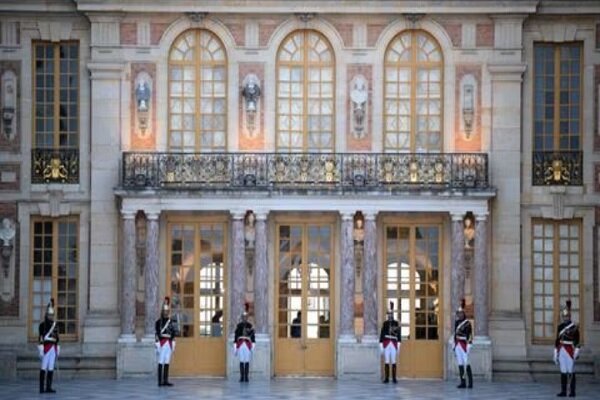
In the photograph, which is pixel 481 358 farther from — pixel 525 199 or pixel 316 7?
pixel 316 7

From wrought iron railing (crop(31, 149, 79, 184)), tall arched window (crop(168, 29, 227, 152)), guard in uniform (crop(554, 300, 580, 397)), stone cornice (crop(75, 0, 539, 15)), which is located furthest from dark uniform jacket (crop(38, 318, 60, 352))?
guard in uniform (crop(554, 300, 580, 397))

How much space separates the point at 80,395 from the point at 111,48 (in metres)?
9.08

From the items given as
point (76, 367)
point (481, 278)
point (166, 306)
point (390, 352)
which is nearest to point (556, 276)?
point (481, 278)

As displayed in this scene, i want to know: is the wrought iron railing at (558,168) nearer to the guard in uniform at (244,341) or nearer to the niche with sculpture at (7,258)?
the guard in uniform at (244,341)

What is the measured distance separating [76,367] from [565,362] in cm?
1178

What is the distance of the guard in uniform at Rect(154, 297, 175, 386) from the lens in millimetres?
37719

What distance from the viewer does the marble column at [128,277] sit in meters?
39.3

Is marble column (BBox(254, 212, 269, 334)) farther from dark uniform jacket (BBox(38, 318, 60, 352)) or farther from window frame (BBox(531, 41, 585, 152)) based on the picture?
window frame (BBox(531, 41, 585, 152))

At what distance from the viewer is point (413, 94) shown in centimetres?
4019

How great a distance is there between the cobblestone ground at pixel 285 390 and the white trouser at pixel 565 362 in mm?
626

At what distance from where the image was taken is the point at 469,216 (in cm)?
3934

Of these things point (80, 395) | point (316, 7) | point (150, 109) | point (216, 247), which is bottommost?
point (80, 395)

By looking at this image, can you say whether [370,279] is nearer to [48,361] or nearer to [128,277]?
[128,277]

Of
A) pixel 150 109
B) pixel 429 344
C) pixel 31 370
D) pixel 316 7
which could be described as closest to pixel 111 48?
pixel 150 109
